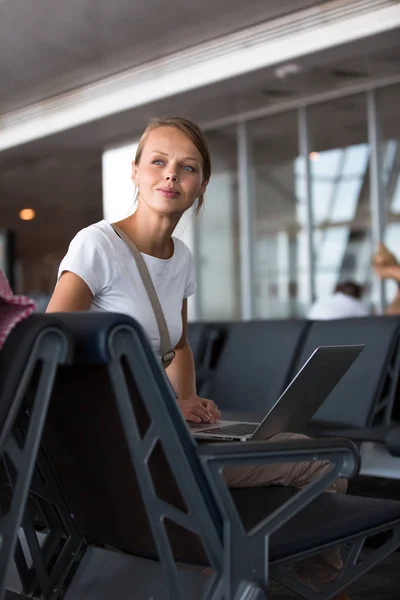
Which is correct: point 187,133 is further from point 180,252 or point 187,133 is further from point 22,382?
point 22,382

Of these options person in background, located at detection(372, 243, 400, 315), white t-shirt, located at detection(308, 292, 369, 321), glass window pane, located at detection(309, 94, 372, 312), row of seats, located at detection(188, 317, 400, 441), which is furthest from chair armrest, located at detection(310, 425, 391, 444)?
glass window pane, located at detection(309, 94, 372, 312)

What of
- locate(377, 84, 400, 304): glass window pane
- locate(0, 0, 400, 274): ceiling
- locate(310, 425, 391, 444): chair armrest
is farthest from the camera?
locate(377, 84, 400, 304): glass window pane

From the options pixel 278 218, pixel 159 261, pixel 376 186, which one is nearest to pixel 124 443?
pixel 159 261

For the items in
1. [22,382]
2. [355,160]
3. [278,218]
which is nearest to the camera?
[22,382]

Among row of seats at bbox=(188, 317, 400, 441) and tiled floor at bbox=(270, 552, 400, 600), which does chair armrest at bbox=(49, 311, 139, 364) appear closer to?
tiled floor at bbox=(270, 552, 400, 600)

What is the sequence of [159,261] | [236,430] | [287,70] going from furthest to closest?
[287,70]
[159,261]
[236,430]

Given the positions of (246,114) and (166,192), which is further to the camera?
(246,114)

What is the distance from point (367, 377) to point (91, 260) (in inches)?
88.3

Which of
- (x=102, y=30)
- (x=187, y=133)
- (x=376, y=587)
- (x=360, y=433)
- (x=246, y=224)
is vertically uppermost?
(x=102, y=30)

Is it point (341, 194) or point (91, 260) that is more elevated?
point (341, 194)

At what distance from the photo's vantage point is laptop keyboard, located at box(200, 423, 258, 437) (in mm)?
1791

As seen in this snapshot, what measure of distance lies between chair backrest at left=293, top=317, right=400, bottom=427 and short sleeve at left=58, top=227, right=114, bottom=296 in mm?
2136

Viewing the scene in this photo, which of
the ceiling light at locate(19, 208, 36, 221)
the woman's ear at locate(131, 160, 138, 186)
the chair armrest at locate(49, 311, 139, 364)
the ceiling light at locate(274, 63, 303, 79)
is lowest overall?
the chair armrest at locate(49, 311, 139, 364)

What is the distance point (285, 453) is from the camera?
1516 mm
